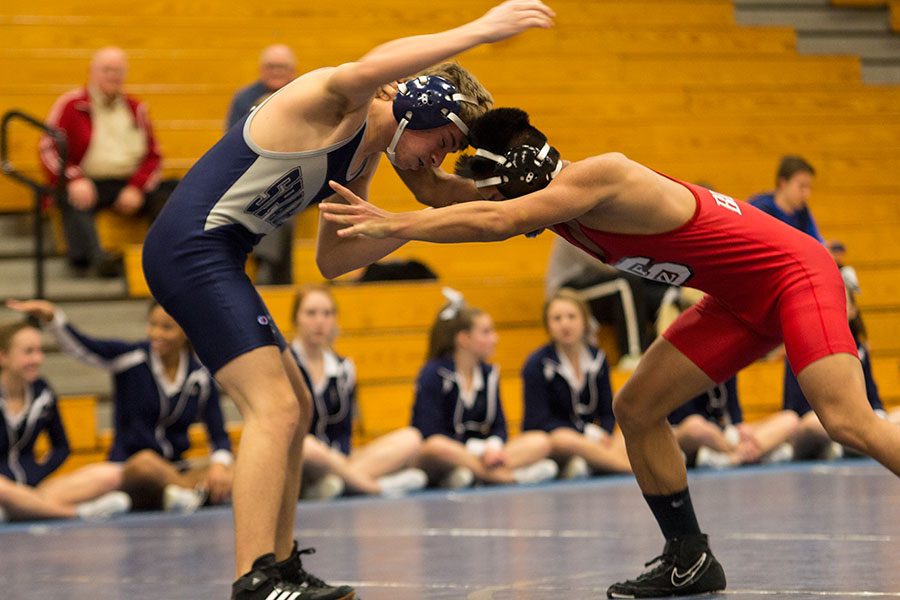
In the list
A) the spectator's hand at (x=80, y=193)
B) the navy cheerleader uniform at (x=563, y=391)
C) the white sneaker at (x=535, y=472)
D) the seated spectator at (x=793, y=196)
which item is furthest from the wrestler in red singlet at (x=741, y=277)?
the spectator's hand at (x=80, y=193)

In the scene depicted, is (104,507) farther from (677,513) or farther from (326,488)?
(677,513)

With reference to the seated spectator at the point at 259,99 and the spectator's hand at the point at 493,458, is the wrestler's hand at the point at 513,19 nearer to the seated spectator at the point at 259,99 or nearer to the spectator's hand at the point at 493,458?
the spectator's hand at the point at 493,458

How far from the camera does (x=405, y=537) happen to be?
5.68 metres

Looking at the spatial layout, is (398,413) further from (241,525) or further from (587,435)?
(241,525)

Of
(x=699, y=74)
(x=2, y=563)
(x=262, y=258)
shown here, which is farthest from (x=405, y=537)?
(x=699, y=74)

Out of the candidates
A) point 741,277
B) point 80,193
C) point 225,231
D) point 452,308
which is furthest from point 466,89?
point 80,193

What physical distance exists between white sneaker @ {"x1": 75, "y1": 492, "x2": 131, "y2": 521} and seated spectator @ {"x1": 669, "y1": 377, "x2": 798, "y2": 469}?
10.2 ft

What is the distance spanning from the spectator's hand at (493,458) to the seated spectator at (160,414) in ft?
4.55

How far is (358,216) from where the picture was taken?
141 inches

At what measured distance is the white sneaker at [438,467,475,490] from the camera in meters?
7.89

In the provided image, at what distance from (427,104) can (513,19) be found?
405mm

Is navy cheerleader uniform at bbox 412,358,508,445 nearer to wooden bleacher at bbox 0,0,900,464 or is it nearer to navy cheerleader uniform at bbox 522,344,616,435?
navy cheerleader uniform at bbox 522,344,616,435

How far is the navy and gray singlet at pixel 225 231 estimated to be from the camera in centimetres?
378

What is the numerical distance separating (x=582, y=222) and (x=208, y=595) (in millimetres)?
1539
